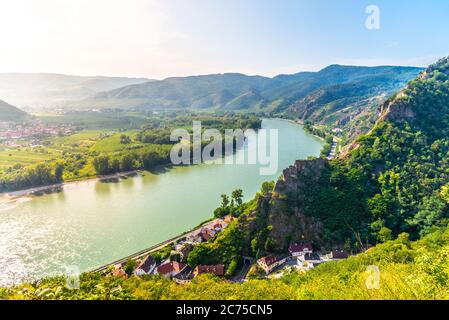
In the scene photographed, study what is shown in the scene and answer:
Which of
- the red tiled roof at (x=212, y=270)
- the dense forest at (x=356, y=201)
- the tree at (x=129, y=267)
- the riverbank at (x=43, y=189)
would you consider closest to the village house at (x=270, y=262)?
the dense forest at (x=356, y=201)

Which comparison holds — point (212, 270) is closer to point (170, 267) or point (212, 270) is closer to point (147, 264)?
point (170, 267)

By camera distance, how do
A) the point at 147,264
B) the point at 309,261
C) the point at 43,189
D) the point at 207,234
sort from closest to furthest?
the point at 309,261
the point at 147,264
the point at 207,234
the point at 43,189

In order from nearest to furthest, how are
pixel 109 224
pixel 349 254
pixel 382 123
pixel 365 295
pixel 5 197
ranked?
pixel 365 295, pixel 349 254, pixel 109 224, pixel 382 123, pixel 5 197

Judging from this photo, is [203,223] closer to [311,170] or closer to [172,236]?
[172,236]

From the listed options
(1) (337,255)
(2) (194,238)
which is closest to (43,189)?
(2) (194,238)

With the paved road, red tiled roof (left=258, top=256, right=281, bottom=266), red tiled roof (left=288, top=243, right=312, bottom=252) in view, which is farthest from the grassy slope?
the paved road

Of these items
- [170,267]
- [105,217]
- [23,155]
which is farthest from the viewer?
[23,155]

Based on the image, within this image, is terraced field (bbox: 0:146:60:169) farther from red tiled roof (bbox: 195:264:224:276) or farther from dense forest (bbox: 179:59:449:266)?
red tiled roof (bbox: 195:264:224:276)
